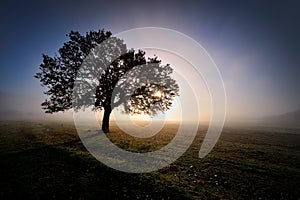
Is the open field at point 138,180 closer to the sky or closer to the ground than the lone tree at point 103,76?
closer to the ground

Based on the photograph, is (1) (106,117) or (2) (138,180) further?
(1) (106,117)

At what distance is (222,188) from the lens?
10.8 metres

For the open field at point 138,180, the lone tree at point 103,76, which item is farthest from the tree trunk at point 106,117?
the open field at point 138,180

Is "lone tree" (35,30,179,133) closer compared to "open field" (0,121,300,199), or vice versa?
"open field" (0,121,300,199)

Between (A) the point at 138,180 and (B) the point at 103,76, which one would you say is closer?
(A) the point at 138,180

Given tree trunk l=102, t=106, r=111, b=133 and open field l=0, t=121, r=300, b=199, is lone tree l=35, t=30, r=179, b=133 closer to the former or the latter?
tree trunk l=102, t=106, r=111, b=133

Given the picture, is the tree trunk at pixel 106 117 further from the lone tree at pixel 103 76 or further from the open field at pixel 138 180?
the open field at pixel 138 180

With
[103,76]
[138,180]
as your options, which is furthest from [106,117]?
[138,180]

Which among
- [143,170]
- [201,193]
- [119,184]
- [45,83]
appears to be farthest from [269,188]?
[45,83]

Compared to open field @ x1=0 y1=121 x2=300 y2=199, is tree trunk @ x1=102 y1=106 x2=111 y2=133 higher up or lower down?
higher up

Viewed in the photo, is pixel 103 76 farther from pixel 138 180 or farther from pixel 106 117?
pixel 138 180

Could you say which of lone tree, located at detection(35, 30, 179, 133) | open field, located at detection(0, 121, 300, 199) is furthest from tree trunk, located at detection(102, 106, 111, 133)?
open field, located at detection(0, 121, 300, 199)

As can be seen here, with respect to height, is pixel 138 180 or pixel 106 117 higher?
pixel 106 117

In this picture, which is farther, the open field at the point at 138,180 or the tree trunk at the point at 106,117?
the tree trunk at the point at 106,117
